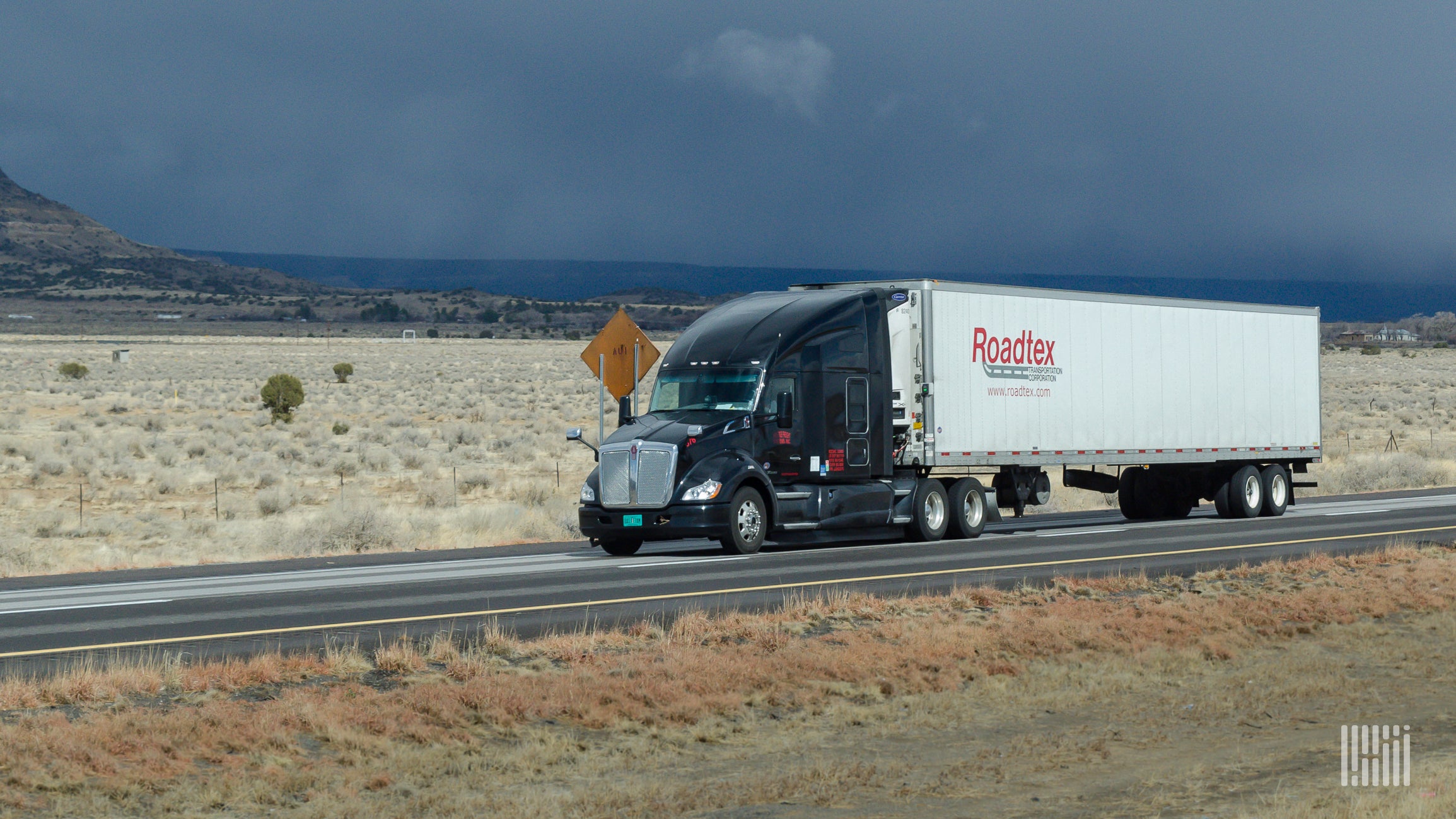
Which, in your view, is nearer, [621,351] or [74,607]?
[74,607]

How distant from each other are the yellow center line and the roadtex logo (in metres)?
4.76

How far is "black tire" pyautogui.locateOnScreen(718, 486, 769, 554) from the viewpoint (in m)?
21.7

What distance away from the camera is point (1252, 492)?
29594 millimetres

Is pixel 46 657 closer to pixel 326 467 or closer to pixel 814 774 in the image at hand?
pixel 814 774

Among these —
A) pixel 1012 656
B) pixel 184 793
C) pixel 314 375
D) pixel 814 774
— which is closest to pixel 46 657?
pixel 184 793

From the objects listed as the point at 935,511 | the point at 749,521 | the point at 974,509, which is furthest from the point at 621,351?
the point at 974,509

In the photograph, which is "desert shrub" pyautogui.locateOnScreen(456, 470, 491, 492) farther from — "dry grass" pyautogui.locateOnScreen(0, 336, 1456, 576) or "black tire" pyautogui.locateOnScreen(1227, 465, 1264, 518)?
"black tire" pyautogui.locateOnScreen(1227, 465, 1264, 518)

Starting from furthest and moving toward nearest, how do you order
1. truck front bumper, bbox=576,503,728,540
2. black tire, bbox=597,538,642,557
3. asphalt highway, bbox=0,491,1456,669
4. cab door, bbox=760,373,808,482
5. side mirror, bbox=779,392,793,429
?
side mirror, bbox=779,392,793,429 < cab door, bbox=760,373,808,482 < black tire, bbox=597,538,642,557 < truck front bumper, bbox=576,503,728,540 < asphalt highway, bbox=0,491,1456,669

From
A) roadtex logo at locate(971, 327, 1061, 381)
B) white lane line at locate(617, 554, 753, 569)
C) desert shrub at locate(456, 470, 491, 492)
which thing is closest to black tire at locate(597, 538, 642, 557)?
white lane line at locate(617, 554, 753, 569)

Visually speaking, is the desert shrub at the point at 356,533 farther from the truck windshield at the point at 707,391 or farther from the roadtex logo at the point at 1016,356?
the roadtex logo at the point at 1016,356

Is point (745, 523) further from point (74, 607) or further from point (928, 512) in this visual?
point (74, 607)

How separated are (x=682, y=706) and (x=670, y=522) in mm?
11020

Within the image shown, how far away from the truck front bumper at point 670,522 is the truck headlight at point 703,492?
86mm

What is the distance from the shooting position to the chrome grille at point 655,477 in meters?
21.4
